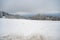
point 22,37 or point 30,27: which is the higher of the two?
point 30,27

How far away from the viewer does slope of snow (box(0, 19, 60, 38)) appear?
122cm

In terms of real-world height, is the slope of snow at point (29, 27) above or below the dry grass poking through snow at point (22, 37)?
above

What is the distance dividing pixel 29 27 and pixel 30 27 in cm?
2

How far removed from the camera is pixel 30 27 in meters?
1.25

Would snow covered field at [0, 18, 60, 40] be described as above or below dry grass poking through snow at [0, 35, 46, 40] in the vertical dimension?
above

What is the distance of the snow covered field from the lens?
1224 millimetres

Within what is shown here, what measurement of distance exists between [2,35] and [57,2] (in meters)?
0.98

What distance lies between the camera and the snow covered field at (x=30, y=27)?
1224 millimetres

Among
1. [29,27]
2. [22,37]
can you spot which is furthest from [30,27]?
[22,37]

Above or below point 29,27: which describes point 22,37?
Result: below

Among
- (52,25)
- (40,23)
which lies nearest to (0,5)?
(40,23)

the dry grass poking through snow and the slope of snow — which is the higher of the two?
the slope of snow

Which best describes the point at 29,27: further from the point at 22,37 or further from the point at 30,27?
the point at 22,37

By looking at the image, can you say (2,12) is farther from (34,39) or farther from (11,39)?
(34,39)
